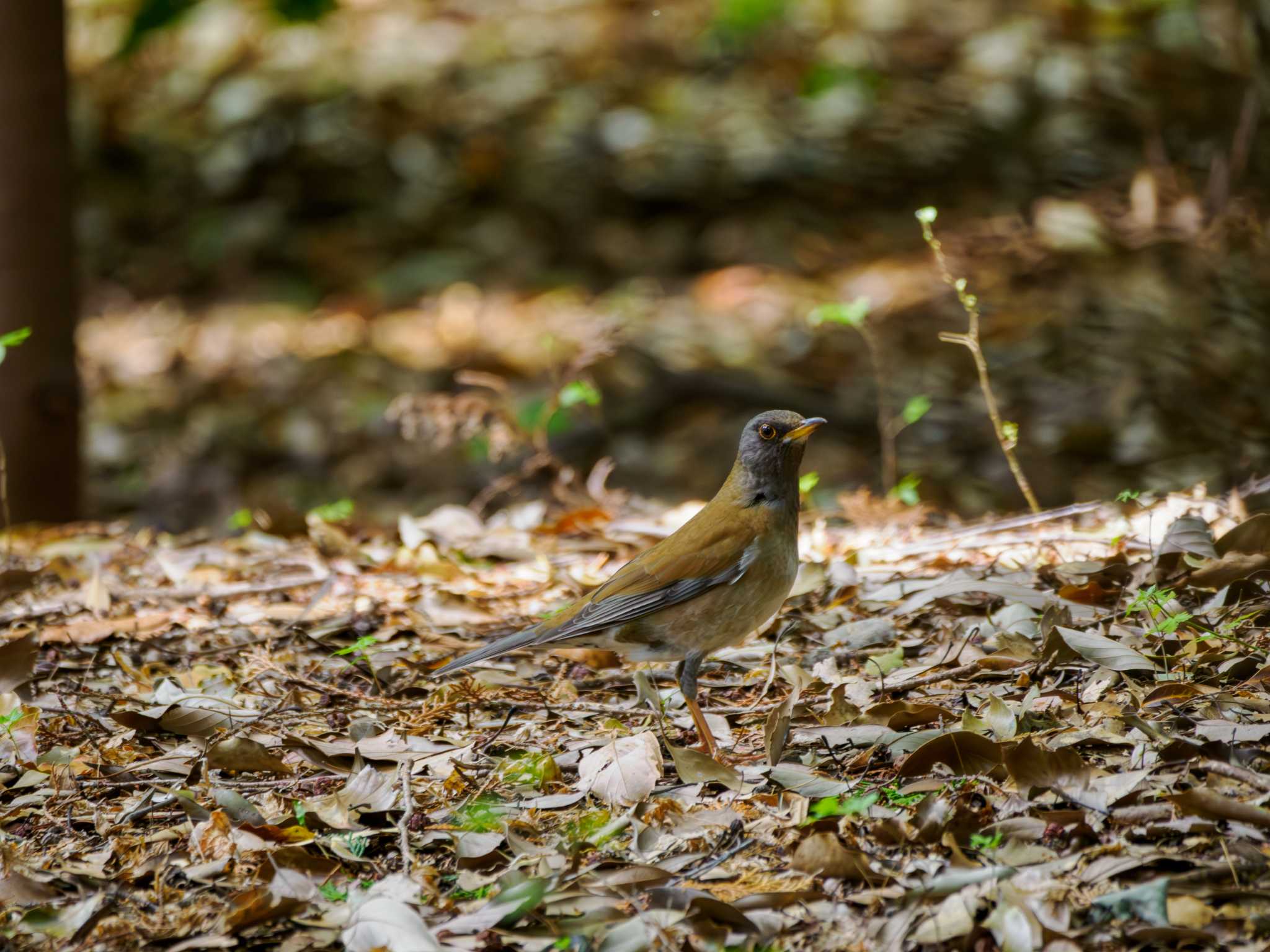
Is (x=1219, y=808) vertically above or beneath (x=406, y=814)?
above

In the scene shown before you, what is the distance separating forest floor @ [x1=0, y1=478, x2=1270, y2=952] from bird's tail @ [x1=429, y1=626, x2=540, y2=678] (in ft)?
0.48

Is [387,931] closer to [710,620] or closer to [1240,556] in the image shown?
[710,620]

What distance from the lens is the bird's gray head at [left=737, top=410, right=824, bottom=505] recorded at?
15.3 ft

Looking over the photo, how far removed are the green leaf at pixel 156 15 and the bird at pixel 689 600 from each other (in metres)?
4.95

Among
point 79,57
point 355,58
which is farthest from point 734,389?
point 79,57

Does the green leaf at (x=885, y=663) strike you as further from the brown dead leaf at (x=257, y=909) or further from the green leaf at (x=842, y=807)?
the brown dead leaf at (x=257, y=909)

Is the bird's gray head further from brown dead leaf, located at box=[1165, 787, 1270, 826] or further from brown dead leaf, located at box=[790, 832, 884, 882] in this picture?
brown dead leaf, located at box=[1165, 787, 1270, 826]

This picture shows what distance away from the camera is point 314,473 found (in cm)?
1007

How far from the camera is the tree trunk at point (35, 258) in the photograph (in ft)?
23.1

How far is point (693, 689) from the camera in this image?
4.26m

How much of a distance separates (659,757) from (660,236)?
8.12 metres

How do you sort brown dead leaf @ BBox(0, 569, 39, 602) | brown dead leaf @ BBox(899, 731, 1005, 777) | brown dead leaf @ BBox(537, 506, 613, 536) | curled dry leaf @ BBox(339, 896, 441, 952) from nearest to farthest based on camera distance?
curled dry leaf @ BBox(339, 896, 441, 952)
brown dead leaf @ BBox(899, 731, 1005, 777)
brown dead leaf @ BBox(0, 569, 39, 602)
brown dead leaf @ BBox(537, 506, 613, 536)

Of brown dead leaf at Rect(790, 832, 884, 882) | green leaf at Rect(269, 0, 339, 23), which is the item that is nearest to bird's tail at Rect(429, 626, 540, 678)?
brown dead leaf at Rect(790, 832, 884, 882)

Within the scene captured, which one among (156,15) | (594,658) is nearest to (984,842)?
(594,658)
